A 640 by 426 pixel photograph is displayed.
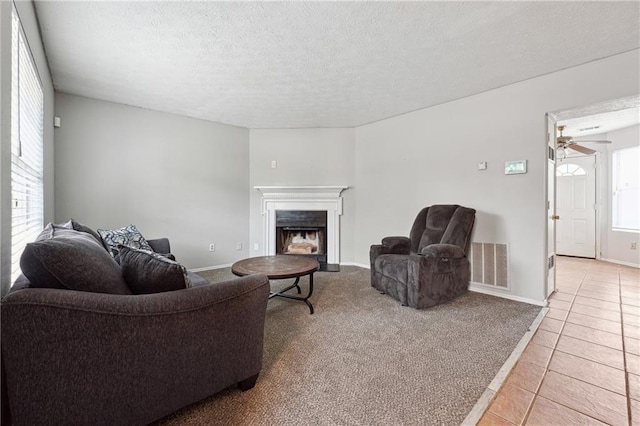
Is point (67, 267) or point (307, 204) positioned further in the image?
point (307, 204)

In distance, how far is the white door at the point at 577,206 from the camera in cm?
500

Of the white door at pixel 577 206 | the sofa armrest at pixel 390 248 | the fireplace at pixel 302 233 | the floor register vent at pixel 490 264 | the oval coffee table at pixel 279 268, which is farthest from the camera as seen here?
the white door at pixel 577 206

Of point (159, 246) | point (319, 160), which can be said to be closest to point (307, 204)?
point (319, 160)

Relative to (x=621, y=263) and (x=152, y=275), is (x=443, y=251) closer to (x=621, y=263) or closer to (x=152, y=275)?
(x=152, y=275)

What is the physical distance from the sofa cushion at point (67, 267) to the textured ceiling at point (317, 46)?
1668mm

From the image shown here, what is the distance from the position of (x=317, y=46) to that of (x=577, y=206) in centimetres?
604

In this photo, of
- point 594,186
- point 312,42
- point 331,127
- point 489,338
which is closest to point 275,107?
point 331,127

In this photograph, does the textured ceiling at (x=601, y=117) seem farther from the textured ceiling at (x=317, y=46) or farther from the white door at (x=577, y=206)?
the white door at (x=577, y=206)

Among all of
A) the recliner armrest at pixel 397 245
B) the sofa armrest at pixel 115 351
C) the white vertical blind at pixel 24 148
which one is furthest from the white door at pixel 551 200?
the white vertical blind at pixel 24 148

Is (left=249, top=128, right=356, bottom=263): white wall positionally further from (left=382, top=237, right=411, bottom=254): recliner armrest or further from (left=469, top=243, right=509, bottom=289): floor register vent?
(left=469, top=243, right=509, bottom=289): floor register vent

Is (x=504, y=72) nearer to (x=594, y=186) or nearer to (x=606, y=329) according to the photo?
(x=606, y=329)

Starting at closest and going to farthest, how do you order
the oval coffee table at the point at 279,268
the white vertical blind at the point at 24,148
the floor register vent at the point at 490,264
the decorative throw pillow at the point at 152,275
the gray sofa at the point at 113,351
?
the gray sofa at the point at 113,351
the decorative throw pillow at the point at 152,275
the white vertical blind at the point at 24,148
the oval coffee table at the point at 279,268
the floor register vent at the point at 490,264

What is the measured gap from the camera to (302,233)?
4.60 meters

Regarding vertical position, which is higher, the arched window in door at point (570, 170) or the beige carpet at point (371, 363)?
the arched window in door at point (570, 170)
